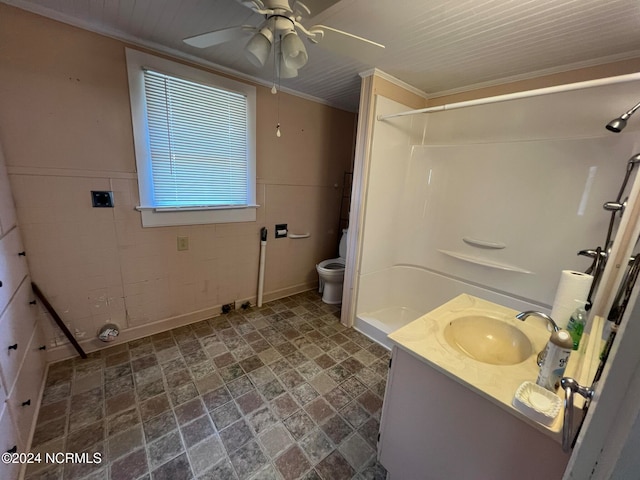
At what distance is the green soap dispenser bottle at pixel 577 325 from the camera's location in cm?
101

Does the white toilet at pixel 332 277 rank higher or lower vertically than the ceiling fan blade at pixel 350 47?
lower

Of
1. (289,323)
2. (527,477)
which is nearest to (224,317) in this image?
(289,323)

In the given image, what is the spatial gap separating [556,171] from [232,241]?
276cm

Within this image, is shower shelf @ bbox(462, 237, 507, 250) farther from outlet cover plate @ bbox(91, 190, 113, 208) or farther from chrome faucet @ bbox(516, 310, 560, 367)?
outlet cover plate @ bbox(91, 190, 113, 208)

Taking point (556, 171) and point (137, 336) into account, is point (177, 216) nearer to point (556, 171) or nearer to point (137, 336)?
point (137, 336)

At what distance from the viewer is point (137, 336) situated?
86.7 inches

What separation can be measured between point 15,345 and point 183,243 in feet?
3.81

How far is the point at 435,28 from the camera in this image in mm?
1495

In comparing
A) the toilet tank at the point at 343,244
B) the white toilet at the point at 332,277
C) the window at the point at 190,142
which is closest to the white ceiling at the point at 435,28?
the window at the point at 190,142

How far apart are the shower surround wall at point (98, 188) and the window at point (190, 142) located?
91 millimetres

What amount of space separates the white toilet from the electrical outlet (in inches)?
54.5

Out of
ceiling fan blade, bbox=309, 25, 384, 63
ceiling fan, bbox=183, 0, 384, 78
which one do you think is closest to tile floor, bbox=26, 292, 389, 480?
ceiling fan, bbox=183, 0, 384, 78

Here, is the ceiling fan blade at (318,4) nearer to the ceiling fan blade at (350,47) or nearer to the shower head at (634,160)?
the ceiling fan blade at (350,47)

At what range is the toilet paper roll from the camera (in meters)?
1.08
